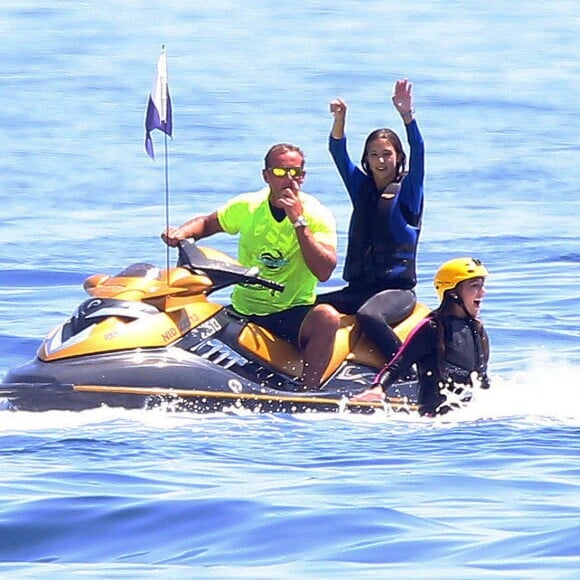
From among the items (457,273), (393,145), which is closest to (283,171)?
(393,145)

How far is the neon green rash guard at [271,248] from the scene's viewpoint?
1019cm

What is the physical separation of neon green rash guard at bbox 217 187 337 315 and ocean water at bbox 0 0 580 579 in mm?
844

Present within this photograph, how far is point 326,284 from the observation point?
1650cm

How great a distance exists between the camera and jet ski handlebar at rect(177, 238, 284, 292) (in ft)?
33.2

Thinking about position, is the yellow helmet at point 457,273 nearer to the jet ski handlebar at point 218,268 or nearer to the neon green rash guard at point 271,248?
the neon green rash guard at point 271,248

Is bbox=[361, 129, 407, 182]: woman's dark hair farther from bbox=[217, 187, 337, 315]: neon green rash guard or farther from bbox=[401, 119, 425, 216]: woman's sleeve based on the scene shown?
bbox=[217, 187, 337, 315]: neon green rash guard

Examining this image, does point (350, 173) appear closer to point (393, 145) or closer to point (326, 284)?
point (393, 145)

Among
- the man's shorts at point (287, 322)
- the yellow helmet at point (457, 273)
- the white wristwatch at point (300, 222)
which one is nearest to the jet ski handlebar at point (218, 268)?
the man's shorts at point (287, 322)

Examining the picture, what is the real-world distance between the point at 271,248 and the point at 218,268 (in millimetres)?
331

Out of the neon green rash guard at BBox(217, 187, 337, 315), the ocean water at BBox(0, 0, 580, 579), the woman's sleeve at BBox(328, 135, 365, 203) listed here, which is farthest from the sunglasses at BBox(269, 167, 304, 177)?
the ocean water at BBox(0, 0, 580, 579)

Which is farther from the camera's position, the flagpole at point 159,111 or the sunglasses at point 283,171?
the flagpole at point 159,111

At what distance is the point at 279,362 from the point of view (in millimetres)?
10266

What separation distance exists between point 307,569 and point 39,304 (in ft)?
28.5

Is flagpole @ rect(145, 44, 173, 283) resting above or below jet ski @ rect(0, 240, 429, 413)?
above
